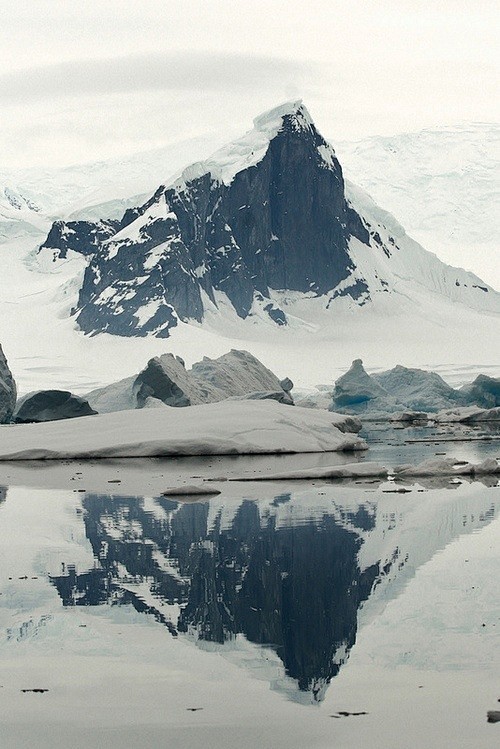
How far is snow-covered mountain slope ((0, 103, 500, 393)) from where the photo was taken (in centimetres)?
13538

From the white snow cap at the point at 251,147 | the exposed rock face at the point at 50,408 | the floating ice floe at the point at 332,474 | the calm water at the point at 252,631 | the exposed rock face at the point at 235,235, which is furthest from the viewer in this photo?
the white snow cap at the point at 251,147

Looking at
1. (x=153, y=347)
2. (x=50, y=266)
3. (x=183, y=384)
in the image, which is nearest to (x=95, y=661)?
(x=183, y=384)

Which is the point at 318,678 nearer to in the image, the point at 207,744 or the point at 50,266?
the point at 207,744

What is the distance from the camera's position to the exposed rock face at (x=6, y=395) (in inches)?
1737

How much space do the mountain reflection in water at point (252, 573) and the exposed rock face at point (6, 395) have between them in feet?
90.8

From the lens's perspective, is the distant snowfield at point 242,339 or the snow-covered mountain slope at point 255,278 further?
the snow-covered mountain slope at point 255,278

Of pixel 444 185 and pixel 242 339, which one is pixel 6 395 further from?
pixel 444 185

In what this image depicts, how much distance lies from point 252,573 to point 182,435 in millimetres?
16366

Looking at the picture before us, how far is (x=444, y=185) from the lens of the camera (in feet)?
566

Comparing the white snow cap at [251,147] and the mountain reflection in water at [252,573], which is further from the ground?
the mountain reflection in water at [252,573]

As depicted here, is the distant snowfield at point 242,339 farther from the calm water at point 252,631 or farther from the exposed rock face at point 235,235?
the calm water at point 252,631

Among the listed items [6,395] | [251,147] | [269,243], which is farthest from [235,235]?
[6,395]

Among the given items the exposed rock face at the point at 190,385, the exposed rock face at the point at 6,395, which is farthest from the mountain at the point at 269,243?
the exposed rock face at the point at 6,395

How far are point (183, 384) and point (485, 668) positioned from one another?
44.2 metres
